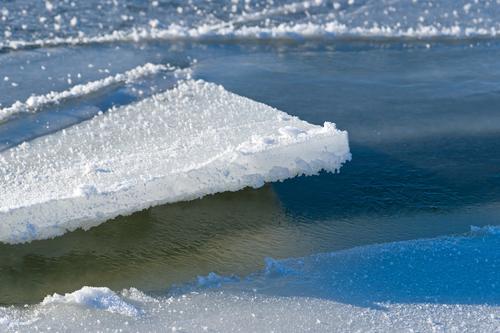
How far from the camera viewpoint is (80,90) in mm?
3812

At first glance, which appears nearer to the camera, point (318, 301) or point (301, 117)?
point (318, 301)

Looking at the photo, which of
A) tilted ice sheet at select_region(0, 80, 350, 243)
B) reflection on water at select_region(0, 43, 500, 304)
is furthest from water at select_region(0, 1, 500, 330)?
tilted ice sheet at select_region(0, 80, 350, 243)

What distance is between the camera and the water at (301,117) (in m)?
2.63

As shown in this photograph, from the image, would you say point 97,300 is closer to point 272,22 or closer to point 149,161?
point 149,161

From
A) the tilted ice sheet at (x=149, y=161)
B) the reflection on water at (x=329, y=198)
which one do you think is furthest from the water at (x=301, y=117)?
the tilted ice sheet at (x=149, y=161)

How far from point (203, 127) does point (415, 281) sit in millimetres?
1084

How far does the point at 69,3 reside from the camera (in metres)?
5.10

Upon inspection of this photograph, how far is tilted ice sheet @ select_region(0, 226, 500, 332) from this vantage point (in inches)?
90.0

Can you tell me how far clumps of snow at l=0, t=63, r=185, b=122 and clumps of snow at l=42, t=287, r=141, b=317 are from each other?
4.40 ft

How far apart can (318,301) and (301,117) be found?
129 centimetres

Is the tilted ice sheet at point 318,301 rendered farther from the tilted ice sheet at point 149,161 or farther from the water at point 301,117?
the tilted ice sheet at point 149,161

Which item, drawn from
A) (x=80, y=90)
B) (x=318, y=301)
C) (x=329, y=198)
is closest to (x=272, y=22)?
(x=80, y=90)

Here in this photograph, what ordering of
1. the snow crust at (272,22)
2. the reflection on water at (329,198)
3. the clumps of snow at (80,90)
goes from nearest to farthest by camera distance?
the reflection on water at (329,198) < the clumps of snow at (80,90) < the snow crust at (272,22)

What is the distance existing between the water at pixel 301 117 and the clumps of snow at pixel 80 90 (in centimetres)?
6
